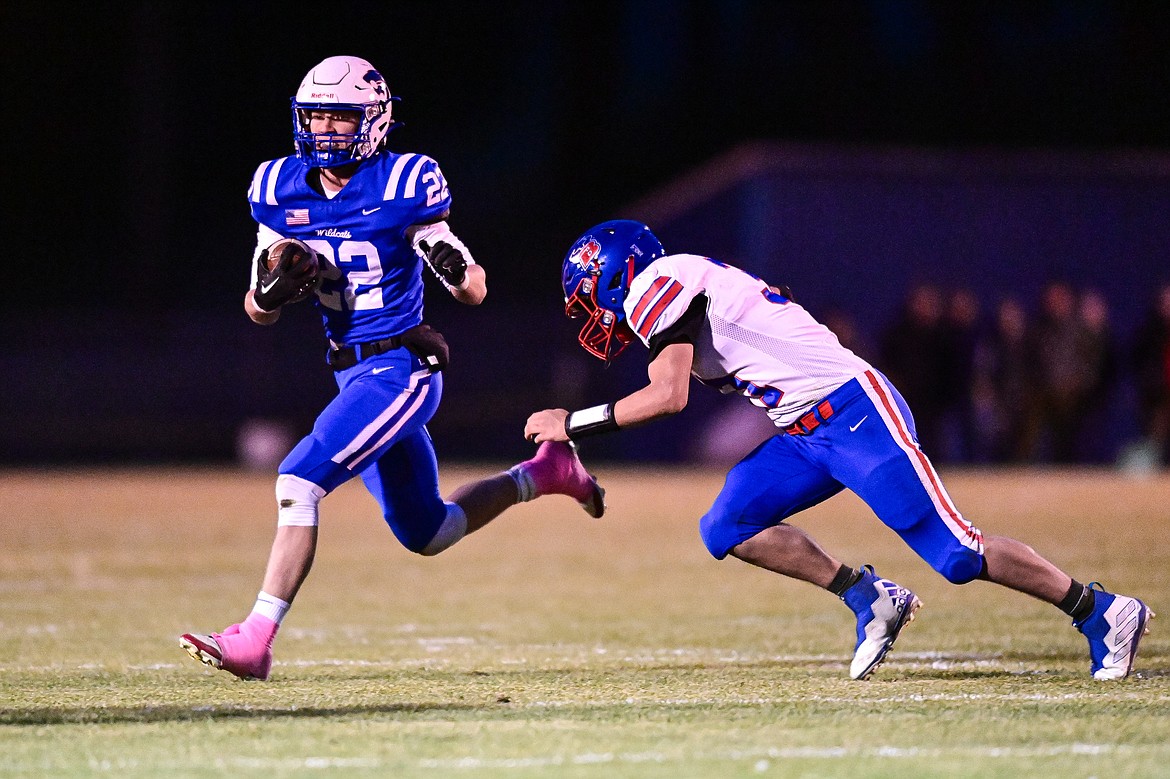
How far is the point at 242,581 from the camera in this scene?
313 inches

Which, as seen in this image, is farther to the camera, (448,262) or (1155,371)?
(1155,371)

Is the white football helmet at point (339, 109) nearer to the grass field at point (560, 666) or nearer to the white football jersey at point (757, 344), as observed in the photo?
the white football jersey at point (757, 344)

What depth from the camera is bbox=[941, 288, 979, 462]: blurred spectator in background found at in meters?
15.5

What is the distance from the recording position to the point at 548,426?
4.93 m

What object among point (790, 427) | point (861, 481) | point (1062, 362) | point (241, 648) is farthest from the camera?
point (1062, 362)

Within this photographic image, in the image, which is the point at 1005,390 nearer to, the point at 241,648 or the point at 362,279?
the point at 362,279

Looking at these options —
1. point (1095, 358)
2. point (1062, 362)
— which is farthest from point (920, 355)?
point (1095, 358)

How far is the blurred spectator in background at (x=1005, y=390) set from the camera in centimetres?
1567

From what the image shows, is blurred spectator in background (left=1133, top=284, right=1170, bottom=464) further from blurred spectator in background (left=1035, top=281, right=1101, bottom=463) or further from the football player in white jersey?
the football player in white jersey

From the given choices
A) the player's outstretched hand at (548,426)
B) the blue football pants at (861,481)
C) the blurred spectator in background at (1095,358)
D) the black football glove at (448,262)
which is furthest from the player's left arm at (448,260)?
the blurred spectator in background at (1095,358)

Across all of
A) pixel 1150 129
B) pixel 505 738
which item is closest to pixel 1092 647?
pixel 505 738

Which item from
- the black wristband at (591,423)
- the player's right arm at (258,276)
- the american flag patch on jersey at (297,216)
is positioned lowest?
the black wristband at (591,423)

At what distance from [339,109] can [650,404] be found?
54.8 inches

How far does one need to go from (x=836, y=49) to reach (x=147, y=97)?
9701 mm
